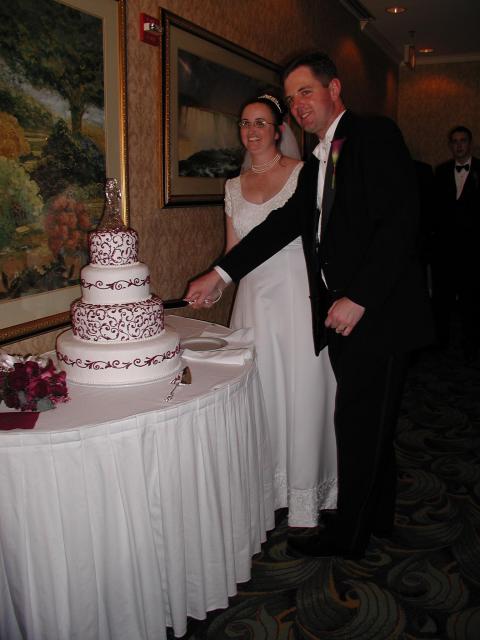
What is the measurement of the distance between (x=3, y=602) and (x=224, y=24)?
3.23 m

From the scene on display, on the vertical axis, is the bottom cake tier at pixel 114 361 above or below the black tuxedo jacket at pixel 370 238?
below

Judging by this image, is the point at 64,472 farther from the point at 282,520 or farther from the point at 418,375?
the point at 418,375

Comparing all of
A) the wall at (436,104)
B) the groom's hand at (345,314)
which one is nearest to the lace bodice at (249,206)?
the groom's hand at (345,314)

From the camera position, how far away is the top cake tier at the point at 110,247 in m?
1.99

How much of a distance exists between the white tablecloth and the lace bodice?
43.5 inches

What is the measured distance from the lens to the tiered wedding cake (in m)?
1.93

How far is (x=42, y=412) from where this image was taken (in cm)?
176

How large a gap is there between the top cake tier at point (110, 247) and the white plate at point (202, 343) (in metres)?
0.52

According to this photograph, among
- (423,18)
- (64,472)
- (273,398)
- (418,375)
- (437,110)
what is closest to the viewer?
(64,472)

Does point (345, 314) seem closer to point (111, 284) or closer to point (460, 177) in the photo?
point (111, 284)

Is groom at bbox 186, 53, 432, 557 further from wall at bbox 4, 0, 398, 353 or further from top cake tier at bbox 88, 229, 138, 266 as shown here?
wall at bbox 4, 0, 398, 353

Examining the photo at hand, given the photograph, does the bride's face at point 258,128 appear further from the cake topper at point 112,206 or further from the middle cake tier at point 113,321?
the middle cake tier at point 113,321

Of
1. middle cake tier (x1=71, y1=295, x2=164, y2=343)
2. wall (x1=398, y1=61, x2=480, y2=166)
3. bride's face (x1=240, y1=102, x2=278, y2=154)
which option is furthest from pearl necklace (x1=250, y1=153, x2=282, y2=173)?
wall (x1=398, y1=61, x2=480, y2=166)

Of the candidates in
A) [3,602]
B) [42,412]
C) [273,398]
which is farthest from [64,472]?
[273,398]
